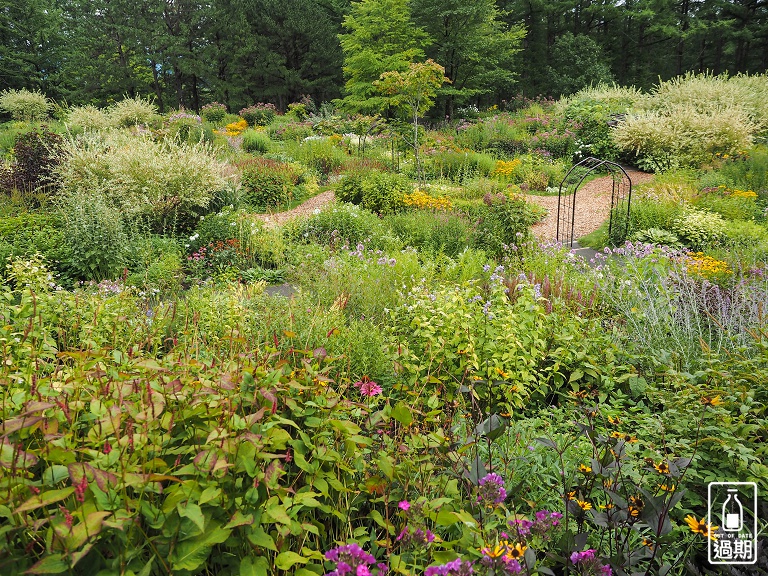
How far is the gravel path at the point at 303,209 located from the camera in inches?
355

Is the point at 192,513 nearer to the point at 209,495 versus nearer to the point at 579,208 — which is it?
the point at 209,495

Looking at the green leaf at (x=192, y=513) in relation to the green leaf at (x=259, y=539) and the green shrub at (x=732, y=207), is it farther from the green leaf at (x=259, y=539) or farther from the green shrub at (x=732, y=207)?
the green shrub at (x=732, y=207)

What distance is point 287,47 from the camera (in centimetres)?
3192

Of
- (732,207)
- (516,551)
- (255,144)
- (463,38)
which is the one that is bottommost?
(732,207)

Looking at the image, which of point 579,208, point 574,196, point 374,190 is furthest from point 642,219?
point 374,190

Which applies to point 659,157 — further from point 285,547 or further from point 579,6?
point 579,6

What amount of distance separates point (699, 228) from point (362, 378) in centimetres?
687

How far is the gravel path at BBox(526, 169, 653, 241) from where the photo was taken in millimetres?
9031

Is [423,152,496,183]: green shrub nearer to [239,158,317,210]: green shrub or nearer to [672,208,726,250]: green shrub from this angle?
[239,158,317,210]: green shrub

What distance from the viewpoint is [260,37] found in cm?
3081

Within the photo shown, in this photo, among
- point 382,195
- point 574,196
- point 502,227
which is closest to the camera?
point 502,227

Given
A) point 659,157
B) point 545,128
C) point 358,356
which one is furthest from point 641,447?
point 545,128

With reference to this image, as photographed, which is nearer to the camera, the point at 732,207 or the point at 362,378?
the point at 362,378

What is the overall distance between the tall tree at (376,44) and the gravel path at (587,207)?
12.1 m
